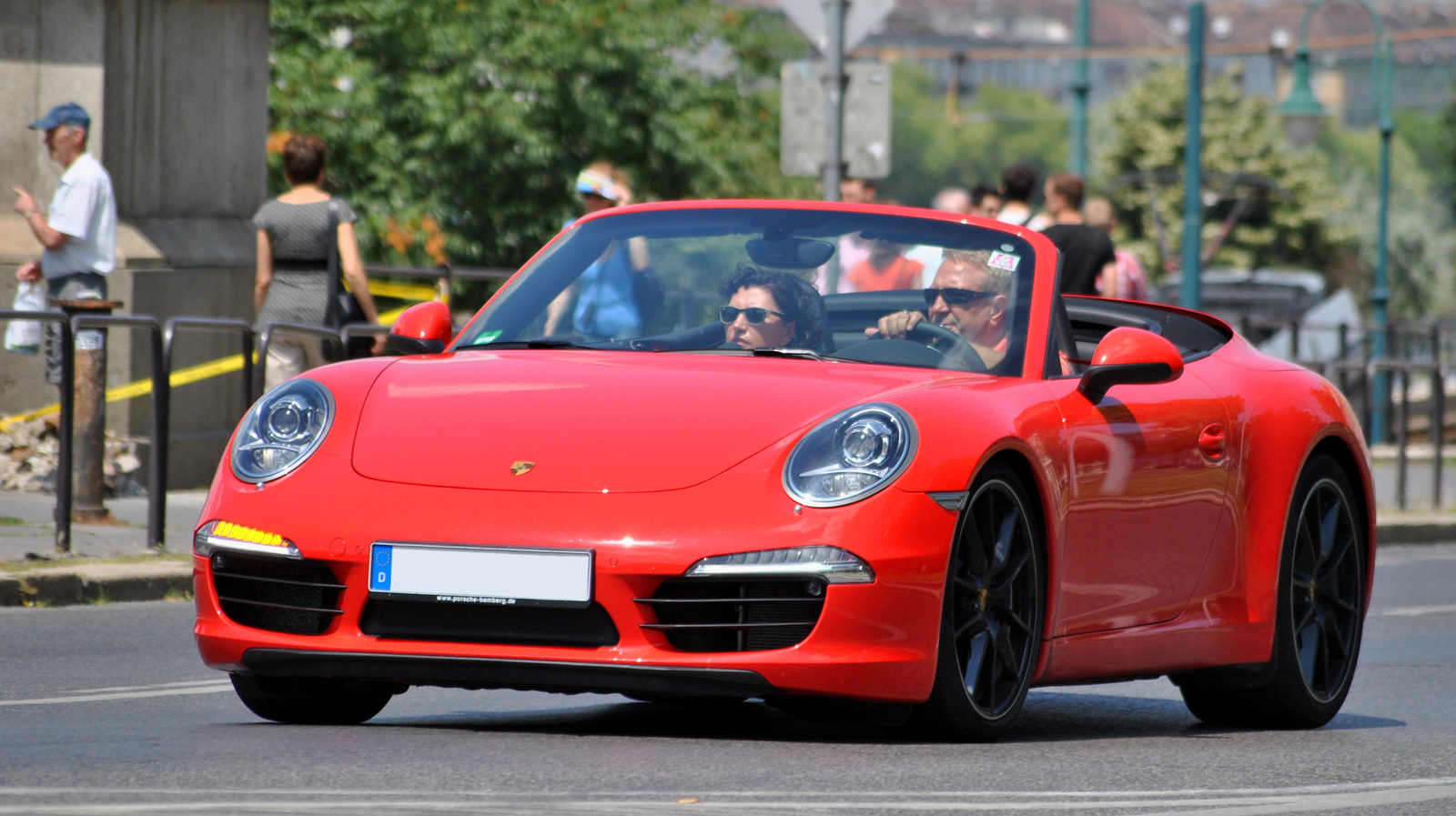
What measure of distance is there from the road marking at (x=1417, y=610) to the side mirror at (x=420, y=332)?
6368 millimetres

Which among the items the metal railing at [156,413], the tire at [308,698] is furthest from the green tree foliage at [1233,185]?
the tire at [308,698]

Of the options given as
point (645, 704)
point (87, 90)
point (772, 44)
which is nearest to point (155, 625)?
point (645, 704)

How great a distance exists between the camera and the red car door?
5.98 m

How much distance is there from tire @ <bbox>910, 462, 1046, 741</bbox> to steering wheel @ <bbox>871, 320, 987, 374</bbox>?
1.54 ft

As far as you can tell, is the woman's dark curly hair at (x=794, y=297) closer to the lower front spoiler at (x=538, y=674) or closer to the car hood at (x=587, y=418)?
the car hood at (x=587, y=418)

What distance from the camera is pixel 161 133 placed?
1434 cm

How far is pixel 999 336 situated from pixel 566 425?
1328 mm

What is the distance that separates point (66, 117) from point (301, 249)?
4.75 ft

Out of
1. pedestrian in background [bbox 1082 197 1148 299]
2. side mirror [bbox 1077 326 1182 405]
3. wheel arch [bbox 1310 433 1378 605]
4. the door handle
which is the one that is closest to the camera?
side mirror [bbox 1077 326 1182 405]

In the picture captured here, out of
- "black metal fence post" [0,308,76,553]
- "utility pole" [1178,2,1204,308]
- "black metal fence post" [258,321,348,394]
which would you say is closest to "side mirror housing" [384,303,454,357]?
"black metal fence post" [0,308,76,553]

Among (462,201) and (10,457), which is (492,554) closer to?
(10,457)

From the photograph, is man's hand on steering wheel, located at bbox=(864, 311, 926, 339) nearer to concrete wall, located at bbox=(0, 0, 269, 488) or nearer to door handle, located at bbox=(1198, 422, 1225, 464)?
door handle, located at bbox=(1198, 422, 1225, 464)

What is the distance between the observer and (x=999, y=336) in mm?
6227

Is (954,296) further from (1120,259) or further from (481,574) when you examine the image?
(1120,259)
